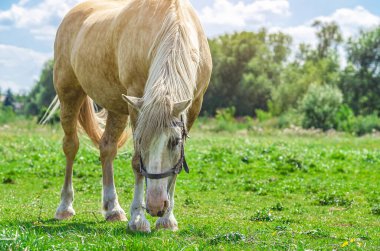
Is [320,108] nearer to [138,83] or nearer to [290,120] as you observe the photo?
[290,120]

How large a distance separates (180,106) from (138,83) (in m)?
1.16

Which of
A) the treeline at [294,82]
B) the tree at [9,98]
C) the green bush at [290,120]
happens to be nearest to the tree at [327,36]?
the treeline at [294,82]

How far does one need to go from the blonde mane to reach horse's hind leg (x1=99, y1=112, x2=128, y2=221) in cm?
209

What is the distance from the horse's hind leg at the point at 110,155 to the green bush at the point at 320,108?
99.1 ft

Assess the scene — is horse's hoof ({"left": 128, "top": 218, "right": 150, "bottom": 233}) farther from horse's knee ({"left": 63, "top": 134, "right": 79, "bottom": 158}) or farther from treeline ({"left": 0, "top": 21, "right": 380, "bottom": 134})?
treeline ({"left": 0, "top": 21, "right": 380, "bottom": 134})

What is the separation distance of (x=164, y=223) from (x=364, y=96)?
45.3 metres

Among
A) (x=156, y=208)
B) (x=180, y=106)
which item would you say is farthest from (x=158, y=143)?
(x=156, y=208)

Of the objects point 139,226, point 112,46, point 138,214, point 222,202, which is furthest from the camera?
point 222,202

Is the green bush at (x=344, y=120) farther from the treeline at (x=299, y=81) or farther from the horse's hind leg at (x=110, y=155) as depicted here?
the horse's hind leg at (x=110, y=155)

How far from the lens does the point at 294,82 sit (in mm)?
59375

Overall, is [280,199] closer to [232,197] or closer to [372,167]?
[232,197]

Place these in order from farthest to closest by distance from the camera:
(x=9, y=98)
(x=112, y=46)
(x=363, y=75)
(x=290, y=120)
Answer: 1. (x=9, y=98)
2. (x=363, y=75)
3. (x=290, y=120)
4. (x=112, y=46)

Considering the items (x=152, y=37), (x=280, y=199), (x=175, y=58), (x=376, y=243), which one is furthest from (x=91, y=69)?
(x=280, y=199)

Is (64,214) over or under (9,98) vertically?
over
